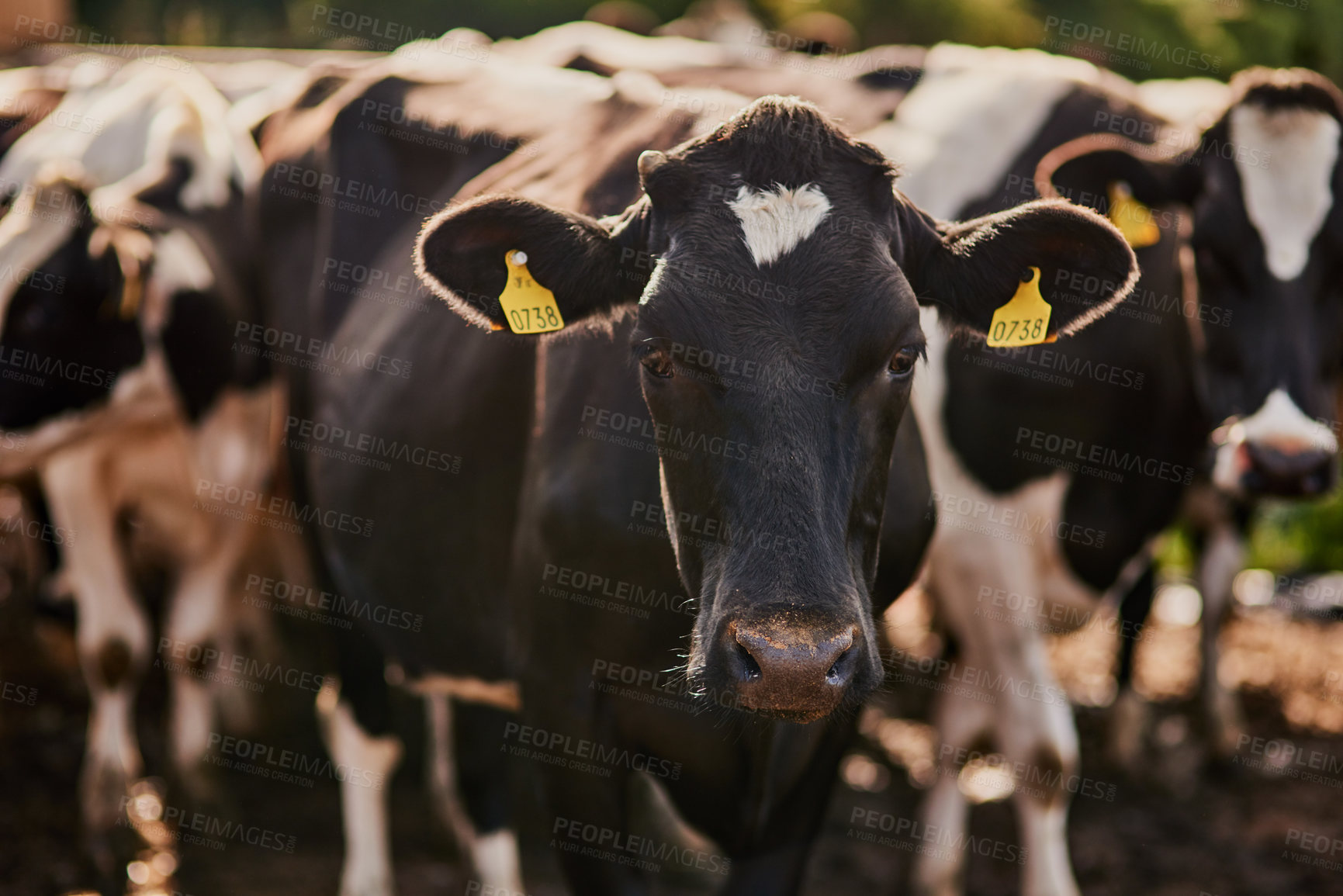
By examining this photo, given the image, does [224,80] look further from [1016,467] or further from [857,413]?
[857,413]

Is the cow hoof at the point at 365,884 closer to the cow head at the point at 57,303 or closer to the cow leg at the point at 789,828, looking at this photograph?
the cow leg at the point at 789,828

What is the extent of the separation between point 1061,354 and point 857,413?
1.87 m

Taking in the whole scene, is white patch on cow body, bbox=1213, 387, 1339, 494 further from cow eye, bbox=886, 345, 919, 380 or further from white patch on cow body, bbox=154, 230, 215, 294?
white patch on cow body, bbox=154, 230, 215, 294

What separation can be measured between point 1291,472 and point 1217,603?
2451mm

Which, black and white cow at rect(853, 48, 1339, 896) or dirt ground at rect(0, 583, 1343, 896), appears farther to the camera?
dirt ground at rect(0, 583, 1343, 896)

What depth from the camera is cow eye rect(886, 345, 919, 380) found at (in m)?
2.42

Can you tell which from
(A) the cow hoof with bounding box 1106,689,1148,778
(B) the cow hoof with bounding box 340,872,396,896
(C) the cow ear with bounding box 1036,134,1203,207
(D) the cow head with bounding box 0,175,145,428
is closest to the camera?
(C) the cow ear with bounding box 1036,134,1203,207

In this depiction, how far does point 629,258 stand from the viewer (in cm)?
265

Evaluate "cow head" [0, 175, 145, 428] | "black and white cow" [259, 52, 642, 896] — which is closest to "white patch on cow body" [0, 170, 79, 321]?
"cow head" [0, 175, 145, 428]

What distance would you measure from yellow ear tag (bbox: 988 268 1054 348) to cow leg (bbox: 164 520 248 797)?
140 inches

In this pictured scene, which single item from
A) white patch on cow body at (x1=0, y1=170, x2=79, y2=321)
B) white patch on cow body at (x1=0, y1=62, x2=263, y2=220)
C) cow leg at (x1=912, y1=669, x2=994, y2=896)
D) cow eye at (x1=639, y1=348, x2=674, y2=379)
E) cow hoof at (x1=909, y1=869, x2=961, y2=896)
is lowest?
cow hoof at (x1=909, y1=869, x2=961, y2=896)

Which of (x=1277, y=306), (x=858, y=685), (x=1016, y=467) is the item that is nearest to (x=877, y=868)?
(x=1016, y=467)

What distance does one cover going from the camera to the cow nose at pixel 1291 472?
140 inches

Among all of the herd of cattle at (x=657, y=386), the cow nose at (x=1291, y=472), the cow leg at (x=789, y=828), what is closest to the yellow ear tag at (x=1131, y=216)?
the herd of cattle at (x=657, y=386)
